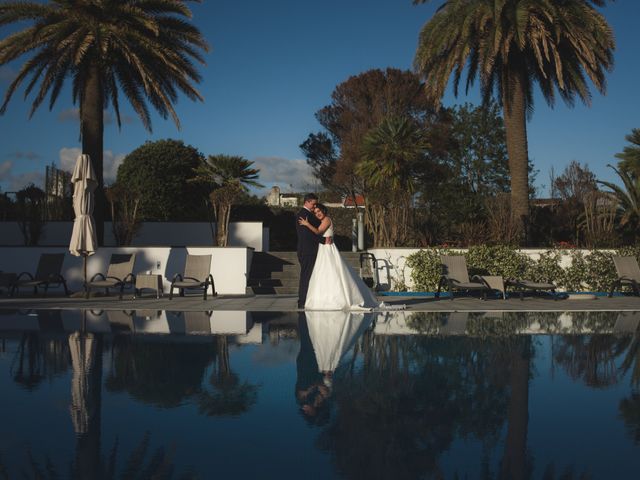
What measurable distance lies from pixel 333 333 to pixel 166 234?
16875mm

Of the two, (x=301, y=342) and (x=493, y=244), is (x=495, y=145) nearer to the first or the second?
(x=493, y=244)

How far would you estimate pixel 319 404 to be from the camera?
4.22 metres

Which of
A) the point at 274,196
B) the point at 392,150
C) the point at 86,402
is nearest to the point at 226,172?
the point at 392,150

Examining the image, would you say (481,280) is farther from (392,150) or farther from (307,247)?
(392,150)

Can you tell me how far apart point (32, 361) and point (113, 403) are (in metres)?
2.20

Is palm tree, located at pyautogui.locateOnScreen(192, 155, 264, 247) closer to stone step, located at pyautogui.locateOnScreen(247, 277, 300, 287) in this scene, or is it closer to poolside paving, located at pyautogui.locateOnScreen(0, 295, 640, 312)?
stone step, located at pyautogui.locateOnScreen(247, 277, 300, 287)

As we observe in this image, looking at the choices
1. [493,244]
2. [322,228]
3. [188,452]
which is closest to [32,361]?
[188,452]

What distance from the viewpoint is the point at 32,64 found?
56.8ft

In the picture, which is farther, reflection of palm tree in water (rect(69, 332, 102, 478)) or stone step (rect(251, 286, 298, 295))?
stone step (rect(251, 286, 298, 295))

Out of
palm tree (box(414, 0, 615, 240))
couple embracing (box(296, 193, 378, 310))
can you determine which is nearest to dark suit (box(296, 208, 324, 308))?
couple embracing (box(296, 193, 378, 310))

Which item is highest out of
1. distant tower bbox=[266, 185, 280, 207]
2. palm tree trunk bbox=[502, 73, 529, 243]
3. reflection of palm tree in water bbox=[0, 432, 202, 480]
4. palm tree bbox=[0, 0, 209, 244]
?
A: distant tower bbox=[266, 185, 280, 207]

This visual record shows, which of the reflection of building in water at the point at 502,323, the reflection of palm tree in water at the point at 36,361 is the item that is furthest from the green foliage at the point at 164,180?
the reflection of palm tree in water at the point at 36,361

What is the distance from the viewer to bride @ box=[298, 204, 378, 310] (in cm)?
1076

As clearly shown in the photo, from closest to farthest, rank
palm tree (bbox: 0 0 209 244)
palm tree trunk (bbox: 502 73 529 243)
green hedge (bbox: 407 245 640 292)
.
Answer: green hedge (bbox: 407 245 640 292), palm tree (bbox: 0 0 209 244), palm tree trunk (bbox: 502 73 529 243)
